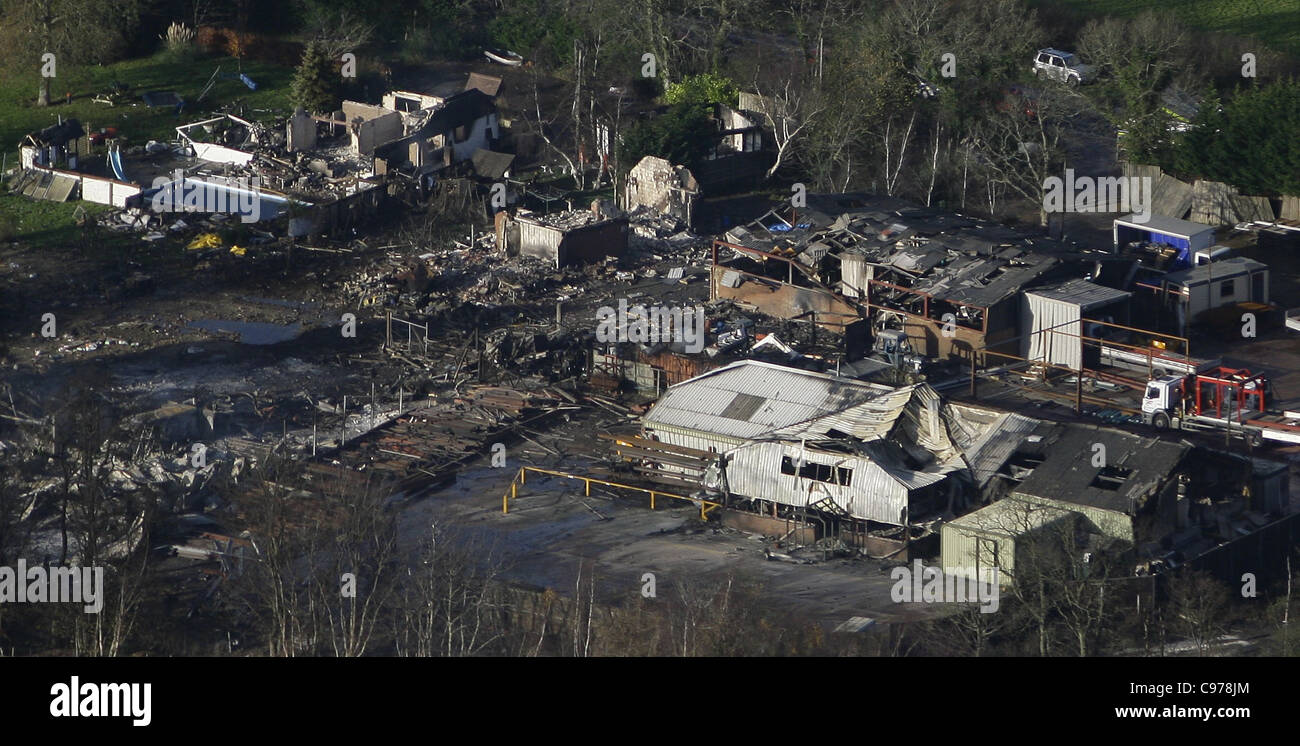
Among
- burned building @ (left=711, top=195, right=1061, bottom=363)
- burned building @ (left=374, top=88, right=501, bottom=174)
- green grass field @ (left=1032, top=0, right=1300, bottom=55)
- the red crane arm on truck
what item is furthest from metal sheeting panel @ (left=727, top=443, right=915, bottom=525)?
green grass field @ (left=1032, top=0, right=1300, bottom=55)

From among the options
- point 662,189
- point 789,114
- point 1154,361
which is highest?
point 789,114

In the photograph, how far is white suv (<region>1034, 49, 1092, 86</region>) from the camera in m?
47.0

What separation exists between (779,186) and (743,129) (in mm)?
1561

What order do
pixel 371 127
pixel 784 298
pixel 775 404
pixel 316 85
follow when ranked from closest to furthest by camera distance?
pixel 775 404 → pixel 784 298 → pixel 371 127 → pixel 316 85

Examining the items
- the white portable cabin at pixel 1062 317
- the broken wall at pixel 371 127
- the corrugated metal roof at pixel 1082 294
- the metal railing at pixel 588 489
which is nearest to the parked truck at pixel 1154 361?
the white portable cabin at pixel 1062 317

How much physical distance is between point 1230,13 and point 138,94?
30487 mm

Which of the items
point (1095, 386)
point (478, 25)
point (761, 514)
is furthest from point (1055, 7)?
point (761, 514)

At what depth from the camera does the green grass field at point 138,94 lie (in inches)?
1906

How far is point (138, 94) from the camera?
50.3 m

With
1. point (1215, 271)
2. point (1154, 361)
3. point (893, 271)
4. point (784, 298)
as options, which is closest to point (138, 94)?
point (784, 298)

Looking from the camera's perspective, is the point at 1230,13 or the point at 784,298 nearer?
the point at 784,298

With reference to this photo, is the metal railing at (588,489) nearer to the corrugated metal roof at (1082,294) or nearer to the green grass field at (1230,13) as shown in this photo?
the corrugated metal roof at (1082,294)

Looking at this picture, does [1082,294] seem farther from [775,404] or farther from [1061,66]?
[1061,66]

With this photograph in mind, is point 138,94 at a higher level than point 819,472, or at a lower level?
higher
